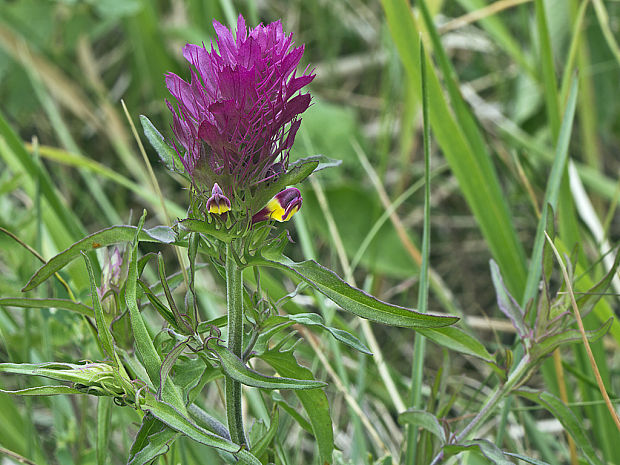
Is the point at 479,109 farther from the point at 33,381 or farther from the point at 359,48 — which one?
the point at 33,381

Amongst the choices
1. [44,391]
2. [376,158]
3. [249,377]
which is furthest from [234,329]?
[376,158]

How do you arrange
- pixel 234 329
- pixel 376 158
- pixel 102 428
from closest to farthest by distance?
1. pixel 234 329
2. pixel 102 428
3. pixel 376 158

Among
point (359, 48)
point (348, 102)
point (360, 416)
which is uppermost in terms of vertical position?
point (359, 48)

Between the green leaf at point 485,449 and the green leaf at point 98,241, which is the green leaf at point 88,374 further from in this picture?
the green leaf at point 485,449

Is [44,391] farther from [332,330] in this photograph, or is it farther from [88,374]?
[332,330]

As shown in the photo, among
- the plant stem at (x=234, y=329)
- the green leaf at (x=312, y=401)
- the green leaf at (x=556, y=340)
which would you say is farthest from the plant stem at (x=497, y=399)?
the plant stem at (x=234, y=329)

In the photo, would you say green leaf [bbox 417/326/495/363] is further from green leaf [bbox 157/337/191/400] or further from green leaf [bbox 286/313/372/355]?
green leaf [bbox 157/337/191/400]

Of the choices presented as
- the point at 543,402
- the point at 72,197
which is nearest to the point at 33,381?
the point at 543,402
